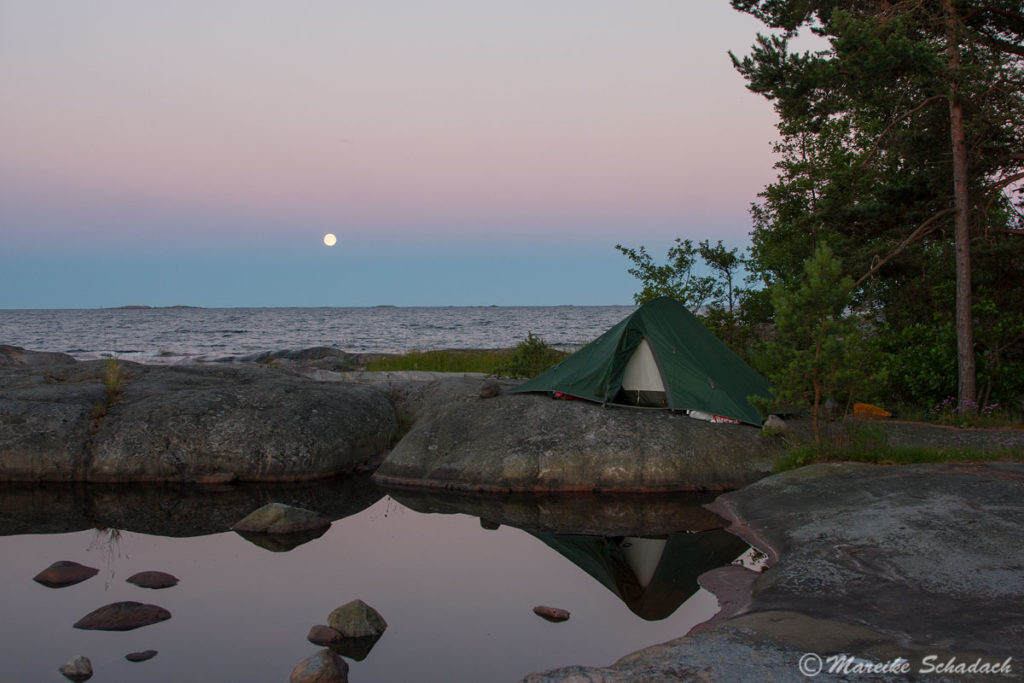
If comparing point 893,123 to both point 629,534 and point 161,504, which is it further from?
point 161,504

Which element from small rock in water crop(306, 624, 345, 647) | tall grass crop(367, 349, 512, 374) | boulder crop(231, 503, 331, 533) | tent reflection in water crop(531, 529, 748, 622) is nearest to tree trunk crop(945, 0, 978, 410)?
tent reflection in water crop(531, 529, 748, 622)

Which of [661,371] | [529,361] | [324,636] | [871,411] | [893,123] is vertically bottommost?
[324,636]

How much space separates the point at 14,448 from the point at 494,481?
728 cm

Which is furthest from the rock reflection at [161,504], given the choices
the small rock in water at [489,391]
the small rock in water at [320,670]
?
the small rock in water at [320,670]

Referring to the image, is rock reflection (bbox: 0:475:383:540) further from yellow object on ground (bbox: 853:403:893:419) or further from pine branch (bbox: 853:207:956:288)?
pine branch (bbox: 853:207:956:288)

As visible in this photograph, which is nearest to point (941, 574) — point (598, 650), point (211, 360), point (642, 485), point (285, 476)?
point (598, 650)

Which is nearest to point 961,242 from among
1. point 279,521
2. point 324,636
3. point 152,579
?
point 279,521

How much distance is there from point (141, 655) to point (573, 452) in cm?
671

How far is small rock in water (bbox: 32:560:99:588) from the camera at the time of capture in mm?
7152

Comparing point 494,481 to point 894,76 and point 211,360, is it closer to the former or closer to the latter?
point 894,76

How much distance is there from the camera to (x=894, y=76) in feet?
41.0

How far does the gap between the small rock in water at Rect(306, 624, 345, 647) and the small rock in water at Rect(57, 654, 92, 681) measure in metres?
1.47

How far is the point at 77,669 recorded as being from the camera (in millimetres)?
5188

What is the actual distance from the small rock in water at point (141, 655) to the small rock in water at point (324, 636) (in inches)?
42.9
